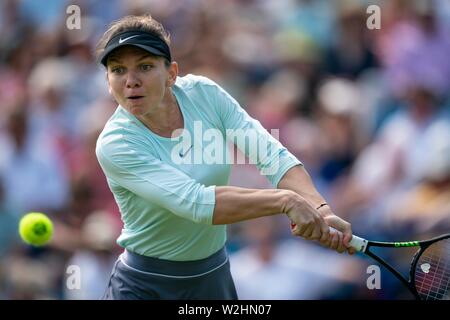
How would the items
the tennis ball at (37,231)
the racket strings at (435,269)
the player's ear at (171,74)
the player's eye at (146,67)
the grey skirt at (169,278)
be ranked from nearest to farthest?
the player's eye at (146,67) < the player's ear at (171,74) < the grey skirt at (169,278) < the racket strings at (435,269) < the tennis ball at (37,231)

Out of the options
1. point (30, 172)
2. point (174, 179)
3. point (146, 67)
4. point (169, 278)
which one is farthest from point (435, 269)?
point (30, 172)

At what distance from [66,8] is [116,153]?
3.92 metres

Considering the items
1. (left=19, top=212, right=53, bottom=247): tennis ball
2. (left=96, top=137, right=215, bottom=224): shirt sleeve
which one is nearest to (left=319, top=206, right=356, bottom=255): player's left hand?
(left=96, top=137, right=215, bottom=224): shirt sleeve

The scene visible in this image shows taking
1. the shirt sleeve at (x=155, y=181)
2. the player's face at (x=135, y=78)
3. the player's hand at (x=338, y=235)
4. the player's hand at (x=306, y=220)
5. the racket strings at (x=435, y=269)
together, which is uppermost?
the player's face at (x=135, y=78)

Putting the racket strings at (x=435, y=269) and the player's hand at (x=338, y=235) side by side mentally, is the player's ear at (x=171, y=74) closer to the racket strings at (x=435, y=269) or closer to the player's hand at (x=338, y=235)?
the player's hand at (x=338, y=235)

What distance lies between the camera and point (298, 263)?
262 inches

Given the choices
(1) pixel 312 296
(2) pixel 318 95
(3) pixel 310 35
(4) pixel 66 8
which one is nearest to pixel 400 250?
(1) pixel 312 296

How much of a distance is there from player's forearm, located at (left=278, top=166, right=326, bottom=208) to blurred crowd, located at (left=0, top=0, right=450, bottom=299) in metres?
1.96

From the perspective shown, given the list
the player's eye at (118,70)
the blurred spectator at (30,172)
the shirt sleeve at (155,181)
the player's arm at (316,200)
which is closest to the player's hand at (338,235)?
the player's arm at (316,200)

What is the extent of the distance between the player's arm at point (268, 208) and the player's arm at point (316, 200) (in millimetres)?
153

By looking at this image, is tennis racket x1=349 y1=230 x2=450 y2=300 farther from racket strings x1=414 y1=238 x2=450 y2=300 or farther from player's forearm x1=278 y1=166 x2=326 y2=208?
player's forearm x1=278 y1=166 x2=326 y2=208

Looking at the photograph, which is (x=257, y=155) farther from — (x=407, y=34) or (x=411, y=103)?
(x=407, y=34)

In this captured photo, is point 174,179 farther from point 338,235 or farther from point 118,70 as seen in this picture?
point 338,235

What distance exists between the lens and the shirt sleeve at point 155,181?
14.2 feet
